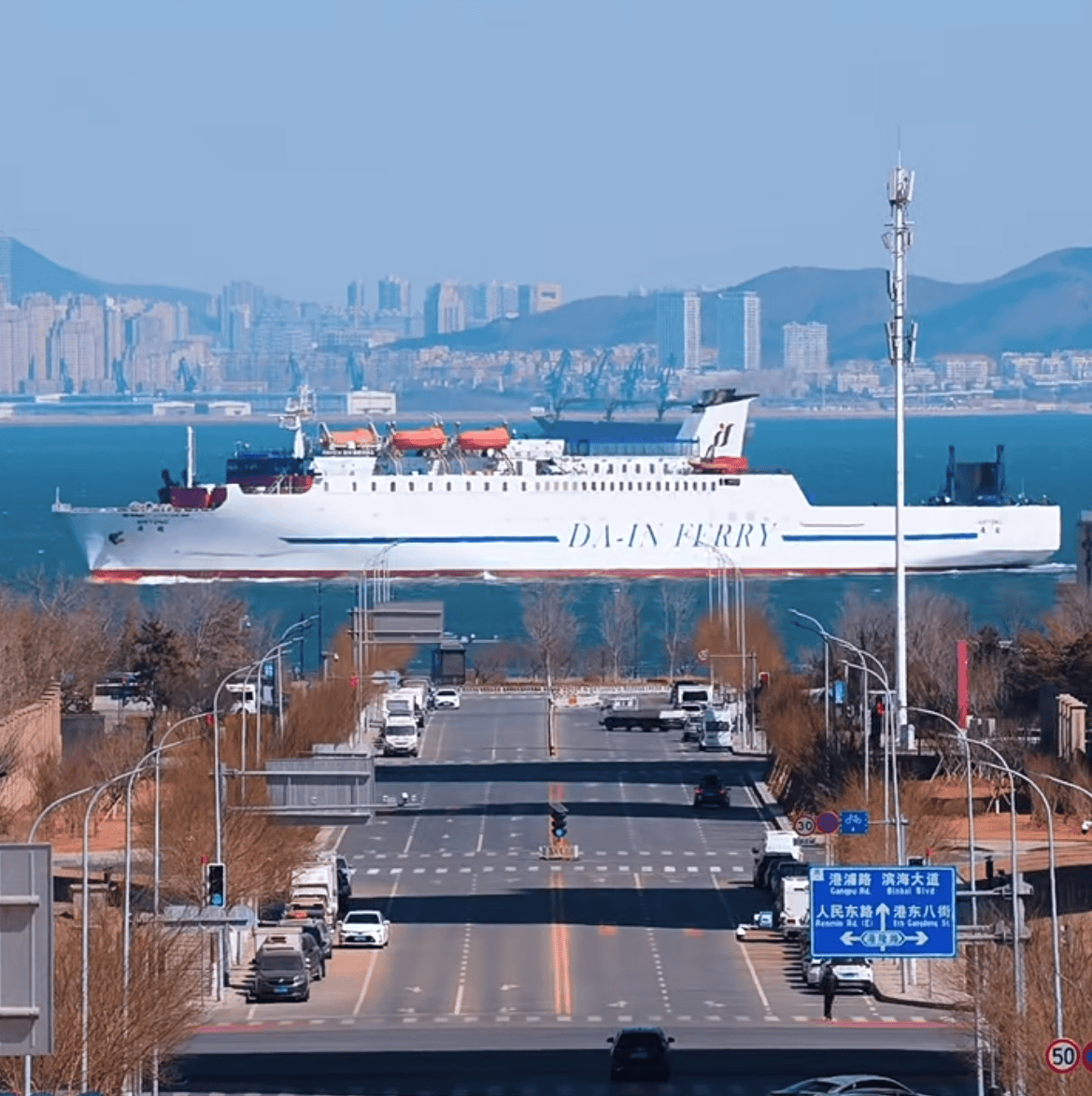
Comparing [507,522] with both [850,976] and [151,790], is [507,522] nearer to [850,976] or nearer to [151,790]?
[151,790]

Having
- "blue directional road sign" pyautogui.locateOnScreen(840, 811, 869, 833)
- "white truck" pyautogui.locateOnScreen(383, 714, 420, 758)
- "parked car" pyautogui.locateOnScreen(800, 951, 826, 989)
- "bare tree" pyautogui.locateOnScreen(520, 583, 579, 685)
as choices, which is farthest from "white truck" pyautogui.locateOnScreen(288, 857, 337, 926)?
"bare tree" pyautogui.locateOnScreen(520, 583, 579, 685)

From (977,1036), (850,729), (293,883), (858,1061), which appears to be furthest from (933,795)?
(977,1036)

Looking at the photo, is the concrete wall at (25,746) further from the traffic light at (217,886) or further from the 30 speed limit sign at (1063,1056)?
the 30 speed limit sign at (1063,1056)

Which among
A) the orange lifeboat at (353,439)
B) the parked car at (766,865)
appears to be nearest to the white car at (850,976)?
the parked car at (766,865)

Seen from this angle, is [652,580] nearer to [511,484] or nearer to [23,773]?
[511,484]

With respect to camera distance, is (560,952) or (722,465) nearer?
(560,952)

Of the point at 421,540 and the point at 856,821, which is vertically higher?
the point at 421,540

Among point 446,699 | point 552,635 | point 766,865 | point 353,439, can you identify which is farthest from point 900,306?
point 353,439
